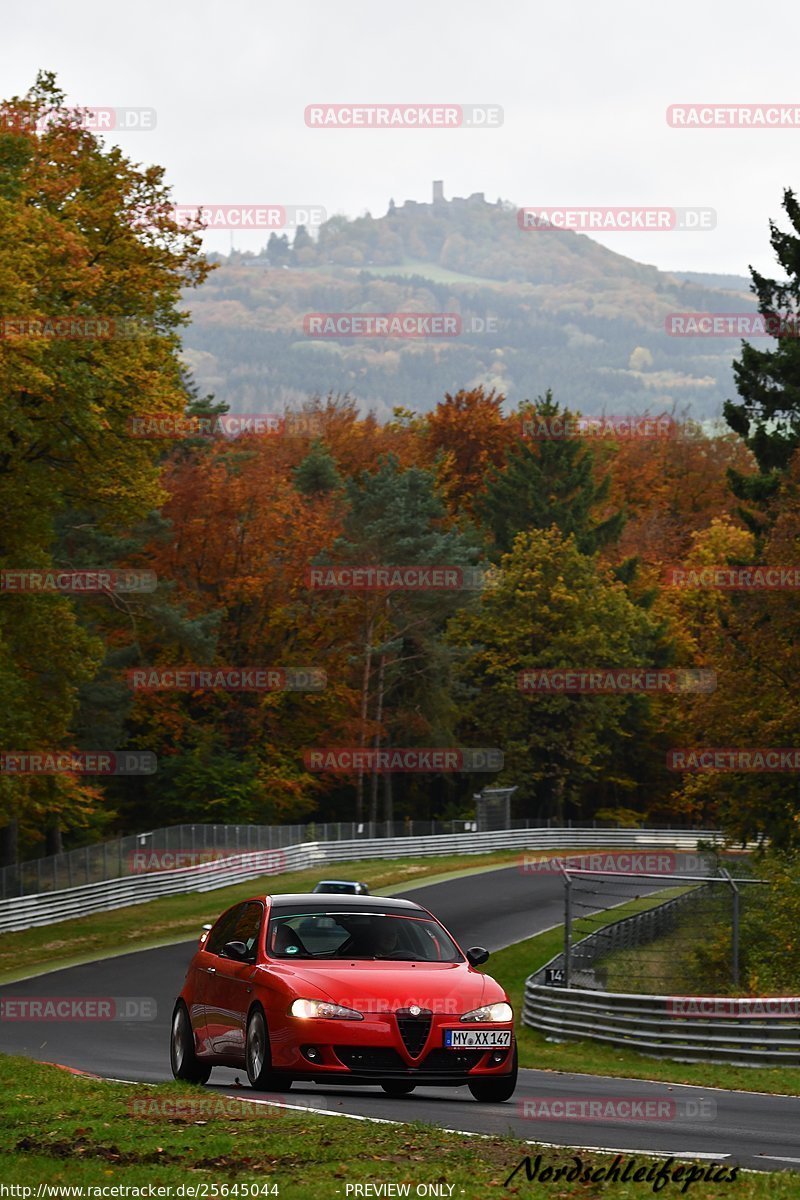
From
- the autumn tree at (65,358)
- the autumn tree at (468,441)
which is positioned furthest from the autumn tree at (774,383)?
the autumn tree at (468,441)

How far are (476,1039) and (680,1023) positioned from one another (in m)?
10.5

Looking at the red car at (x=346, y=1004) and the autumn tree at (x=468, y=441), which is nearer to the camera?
the red car at (x=346, y=1004)

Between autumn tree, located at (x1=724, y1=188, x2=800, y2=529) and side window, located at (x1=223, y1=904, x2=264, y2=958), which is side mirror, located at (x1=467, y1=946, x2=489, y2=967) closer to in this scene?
side window, located at (x1=223, y1=904, x2=264, y2=958)

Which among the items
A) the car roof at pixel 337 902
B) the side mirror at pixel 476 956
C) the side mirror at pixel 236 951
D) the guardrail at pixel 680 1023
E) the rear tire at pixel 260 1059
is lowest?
the guardrail at pixel 680 1023

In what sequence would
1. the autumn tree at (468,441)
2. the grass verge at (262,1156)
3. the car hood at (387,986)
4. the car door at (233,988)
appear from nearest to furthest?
1. the grass verge at (262,1156)
2. the car hood at (387,986)
3. the car door at (233,988)
4. the autumn tree at (468,441)

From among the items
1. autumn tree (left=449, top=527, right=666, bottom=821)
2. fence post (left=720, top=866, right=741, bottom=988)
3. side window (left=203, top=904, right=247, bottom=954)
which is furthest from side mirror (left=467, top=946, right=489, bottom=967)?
autumn tree (left=449, top=527, right=666, bottom=821)

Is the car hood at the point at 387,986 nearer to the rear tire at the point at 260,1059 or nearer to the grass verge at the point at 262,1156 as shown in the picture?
the rear tire at the point at 260,1059

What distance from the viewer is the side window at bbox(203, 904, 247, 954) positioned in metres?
14.8

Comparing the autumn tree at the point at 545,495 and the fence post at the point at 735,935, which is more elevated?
the autumn tree at the point at 545,495

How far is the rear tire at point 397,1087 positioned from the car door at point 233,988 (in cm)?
122

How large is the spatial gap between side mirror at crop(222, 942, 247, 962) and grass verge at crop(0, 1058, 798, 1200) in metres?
1.74

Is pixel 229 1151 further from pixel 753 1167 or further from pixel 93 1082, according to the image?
pixel 93 1082

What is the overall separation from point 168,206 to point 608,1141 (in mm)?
32242

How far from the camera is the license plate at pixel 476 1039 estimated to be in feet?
42.2
